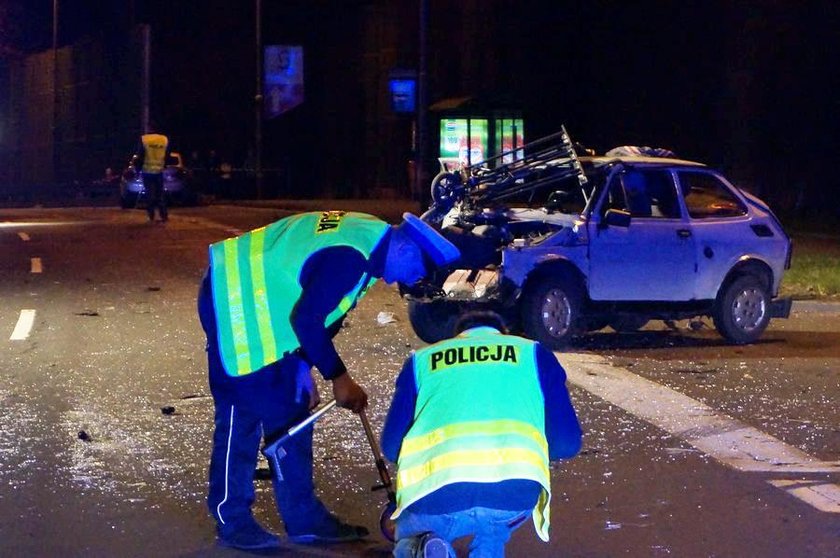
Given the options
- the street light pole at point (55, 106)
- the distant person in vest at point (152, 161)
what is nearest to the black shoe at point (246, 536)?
the distant person in vest at point (152, 161)

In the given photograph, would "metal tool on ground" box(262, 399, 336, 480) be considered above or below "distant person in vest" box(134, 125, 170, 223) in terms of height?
below

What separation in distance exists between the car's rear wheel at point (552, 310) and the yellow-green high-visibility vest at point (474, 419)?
7281 mm

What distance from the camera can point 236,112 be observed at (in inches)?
1797

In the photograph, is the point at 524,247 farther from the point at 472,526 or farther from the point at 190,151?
the point at 190,151

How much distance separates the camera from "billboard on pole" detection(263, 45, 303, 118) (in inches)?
1602

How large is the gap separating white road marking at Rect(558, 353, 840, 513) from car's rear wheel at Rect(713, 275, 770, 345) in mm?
1448

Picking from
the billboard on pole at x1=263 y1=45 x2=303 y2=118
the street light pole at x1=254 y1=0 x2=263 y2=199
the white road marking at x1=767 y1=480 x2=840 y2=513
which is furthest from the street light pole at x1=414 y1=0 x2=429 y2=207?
the billboard on pole at x1=263 y1=45 x2=303 y2=118

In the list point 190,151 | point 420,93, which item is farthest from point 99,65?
point 420,93

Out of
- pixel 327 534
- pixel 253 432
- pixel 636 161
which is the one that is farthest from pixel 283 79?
pixel 253 432

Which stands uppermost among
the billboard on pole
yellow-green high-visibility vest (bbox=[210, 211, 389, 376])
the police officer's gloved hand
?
the billboard on pole

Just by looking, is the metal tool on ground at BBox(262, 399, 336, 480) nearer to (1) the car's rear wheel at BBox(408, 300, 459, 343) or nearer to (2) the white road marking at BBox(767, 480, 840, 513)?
(2) the white road marking at BBox(767, 480, 840, 513)

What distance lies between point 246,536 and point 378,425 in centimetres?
297

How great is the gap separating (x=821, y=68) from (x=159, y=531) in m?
26.1

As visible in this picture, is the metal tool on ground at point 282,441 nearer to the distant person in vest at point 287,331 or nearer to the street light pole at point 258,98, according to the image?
the distant person in vest at point 287,331
